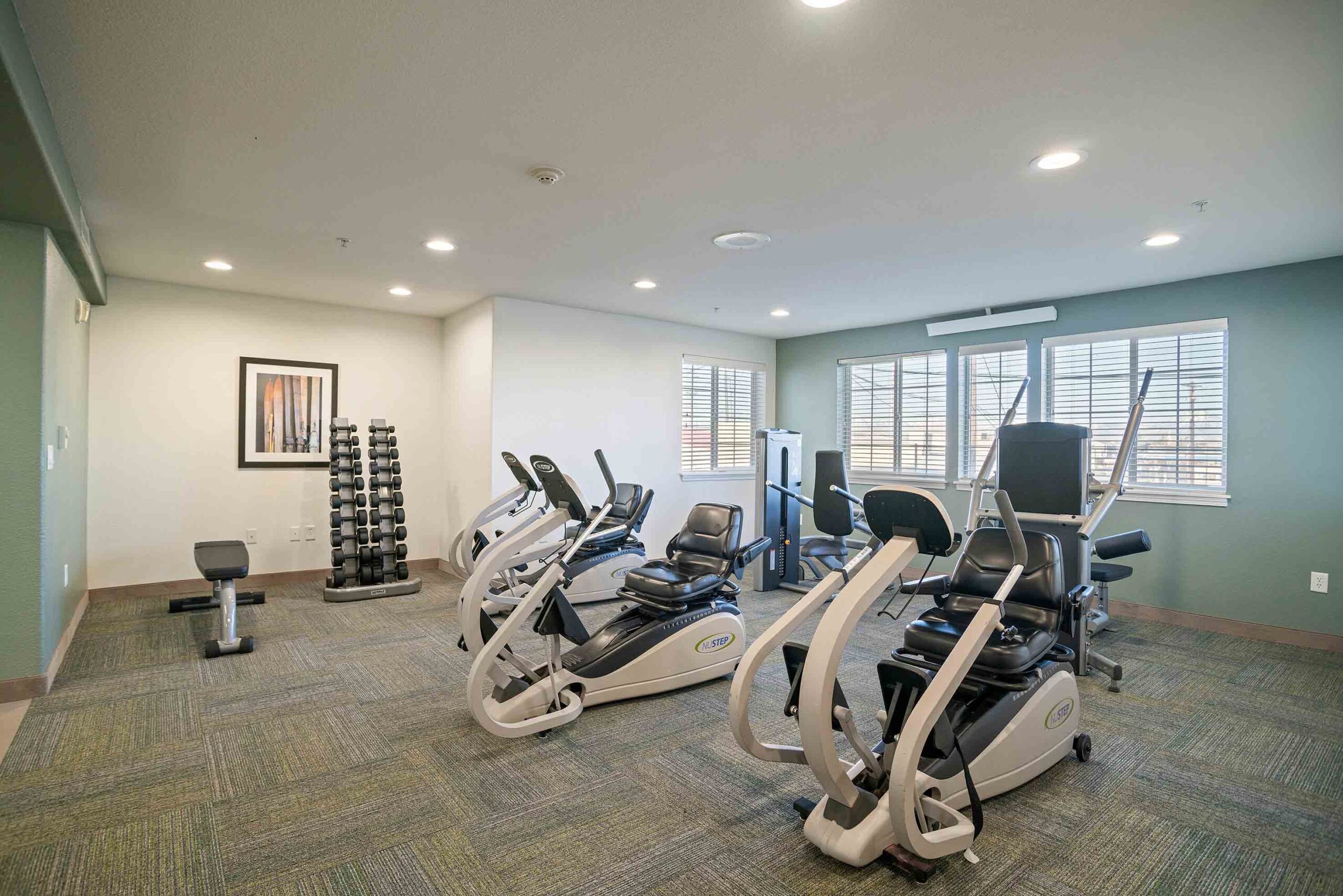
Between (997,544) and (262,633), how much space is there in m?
4.51

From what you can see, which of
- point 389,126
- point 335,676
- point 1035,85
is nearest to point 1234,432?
point 1035,85

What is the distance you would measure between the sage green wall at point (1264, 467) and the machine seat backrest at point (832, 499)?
203 cm

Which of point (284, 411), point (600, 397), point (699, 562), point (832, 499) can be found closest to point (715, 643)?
point (699, 562)

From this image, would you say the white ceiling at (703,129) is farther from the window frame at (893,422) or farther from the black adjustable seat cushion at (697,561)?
the window frame at (893,422)

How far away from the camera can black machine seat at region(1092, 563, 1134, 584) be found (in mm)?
4523

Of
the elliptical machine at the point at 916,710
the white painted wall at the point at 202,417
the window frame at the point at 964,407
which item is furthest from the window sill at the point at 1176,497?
the white painted wall at the point at 202,417

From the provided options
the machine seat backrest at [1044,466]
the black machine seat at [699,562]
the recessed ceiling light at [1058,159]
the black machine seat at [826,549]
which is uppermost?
the recessed ceiling light at [1058,159]

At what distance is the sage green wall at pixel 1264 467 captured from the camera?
456cm

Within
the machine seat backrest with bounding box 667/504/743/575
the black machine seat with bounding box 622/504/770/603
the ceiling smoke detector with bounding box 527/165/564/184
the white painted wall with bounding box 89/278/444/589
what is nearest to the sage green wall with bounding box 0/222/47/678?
the white painted wall with bounding box 89/278/444/589

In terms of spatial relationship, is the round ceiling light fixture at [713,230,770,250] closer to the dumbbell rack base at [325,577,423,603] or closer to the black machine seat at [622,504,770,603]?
the black machine seat at [622,504,770,603]

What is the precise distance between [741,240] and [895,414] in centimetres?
358

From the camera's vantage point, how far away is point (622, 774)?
276cm

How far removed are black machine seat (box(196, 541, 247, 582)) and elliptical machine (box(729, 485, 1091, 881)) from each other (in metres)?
3.53

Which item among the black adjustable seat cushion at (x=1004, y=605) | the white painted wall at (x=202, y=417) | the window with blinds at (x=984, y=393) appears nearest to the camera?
the black adjustable seat cushion at (x=1004, y=605)
